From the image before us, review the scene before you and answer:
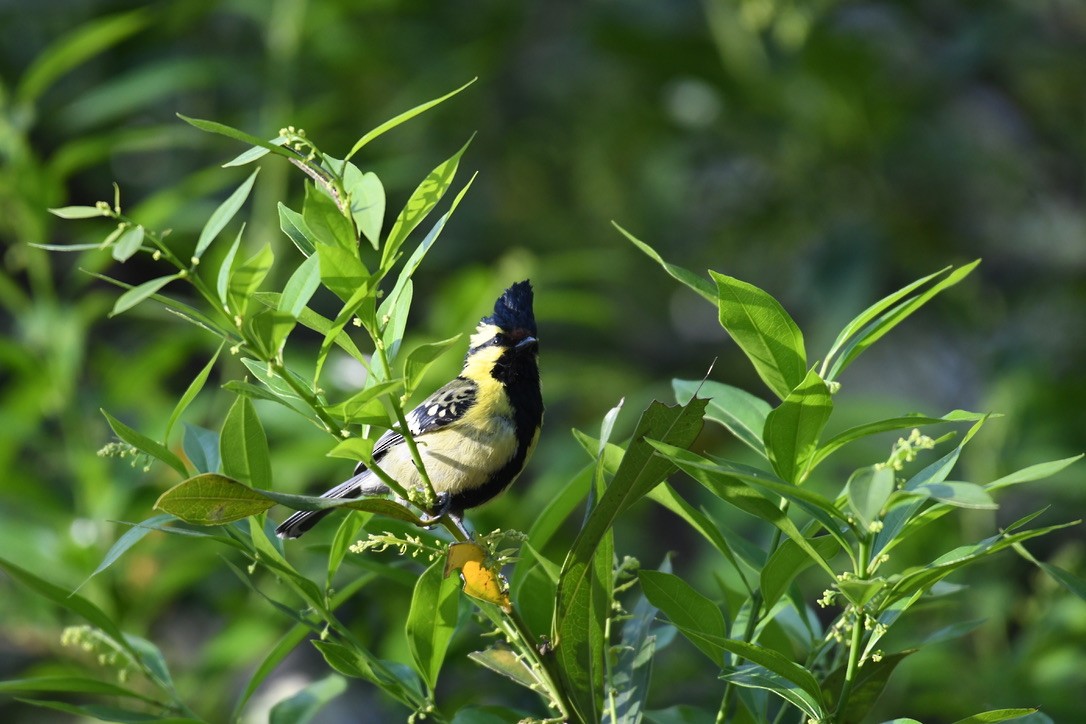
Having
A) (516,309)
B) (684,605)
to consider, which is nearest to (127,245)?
(684,605)

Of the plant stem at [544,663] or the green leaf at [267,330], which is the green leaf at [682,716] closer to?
the plant stem at [544,663]

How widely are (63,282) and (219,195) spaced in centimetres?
73

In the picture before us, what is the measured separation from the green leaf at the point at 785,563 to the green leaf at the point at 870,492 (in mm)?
235

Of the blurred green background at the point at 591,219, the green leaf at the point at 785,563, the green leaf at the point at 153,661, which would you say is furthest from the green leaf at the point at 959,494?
the blurred green background at the point at 591,219

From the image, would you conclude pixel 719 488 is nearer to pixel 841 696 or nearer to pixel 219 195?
pixel 841 696

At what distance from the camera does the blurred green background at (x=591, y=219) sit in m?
3.24

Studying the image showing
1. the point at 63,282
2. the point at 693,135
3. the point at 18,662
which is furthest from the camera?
the point at 693,135

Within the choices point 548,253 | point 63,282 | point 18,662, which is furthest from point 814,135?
point 18,662

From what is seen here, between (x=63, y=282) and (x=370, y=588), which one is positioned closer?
(x=370, y=588)

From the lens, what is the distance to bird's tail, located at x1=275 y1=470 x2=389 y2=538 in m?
2.09

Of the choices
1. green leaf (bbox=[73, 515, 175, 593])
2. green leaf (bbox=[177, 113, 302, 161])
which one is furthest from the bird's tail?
green leaf (bbox=[177, 113, 302, 161])

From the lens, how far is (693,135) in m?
5.33

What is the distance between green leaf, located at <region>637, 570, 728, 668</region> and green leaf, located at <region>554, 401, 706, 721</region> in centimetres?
5

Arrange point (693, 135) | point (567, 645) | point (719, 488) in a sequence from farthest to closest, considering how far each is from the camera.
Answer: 1. point (693, 135)
2. point (567, 645)
3. point (719, 488)
